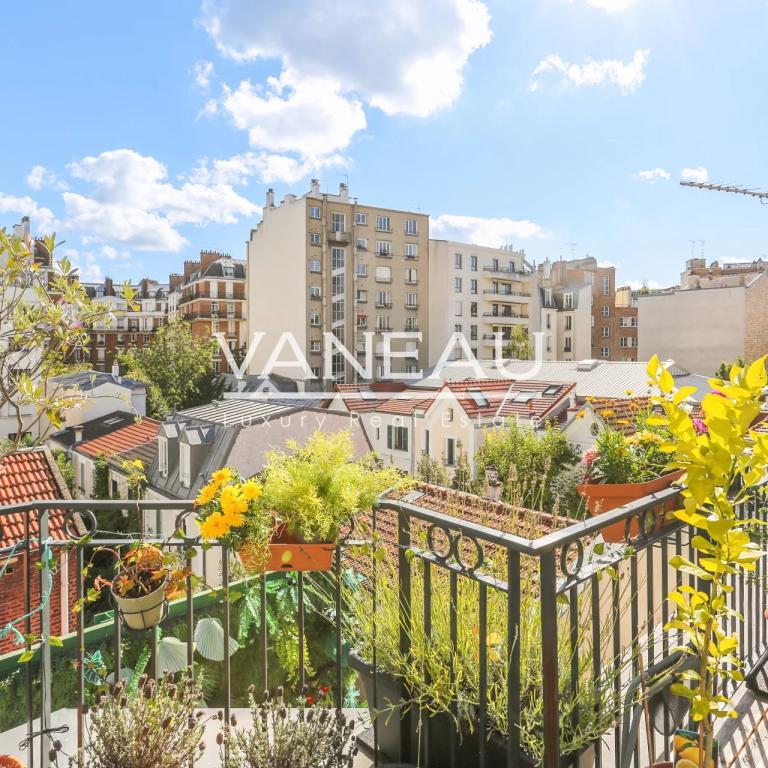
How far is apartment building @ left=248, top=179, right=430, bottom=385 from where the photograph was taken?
1347 inches

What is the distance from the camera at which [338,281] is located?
35281mm

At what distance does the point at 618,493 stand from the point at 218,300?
43.8 meters

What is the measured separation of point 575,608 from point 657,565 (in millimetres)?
3494

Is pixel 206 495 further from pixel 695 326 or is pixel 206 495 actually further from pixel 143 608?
pixel 695 326

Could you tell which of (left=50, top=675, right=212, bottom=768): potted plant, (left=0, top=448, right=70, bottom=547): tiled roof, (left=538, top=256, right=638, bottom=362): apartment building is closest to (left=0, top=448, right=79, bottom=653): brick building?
(left=0, top=448, right=70, bottom=547): tiled roof

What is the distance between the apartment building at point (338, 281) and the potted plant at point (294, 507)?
31.8 meters

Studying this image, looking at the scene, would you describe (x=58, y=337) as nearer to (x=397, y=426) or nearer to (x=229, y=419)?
(x=229, y=419)

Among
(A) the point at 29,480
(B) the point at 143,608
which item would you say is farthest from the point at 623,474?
(A) the point at 29,480

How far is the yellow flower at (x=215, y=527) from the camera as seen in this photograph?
5.94ft

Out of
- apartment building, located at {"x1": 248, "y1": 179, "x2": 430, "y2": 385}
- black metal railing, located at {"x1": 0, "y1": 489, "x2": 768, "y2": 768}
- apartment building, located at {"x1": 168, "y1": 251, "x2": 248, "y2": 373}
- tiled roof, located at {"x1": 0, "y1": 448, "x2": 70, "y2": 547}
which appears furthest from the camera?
apartment building, located at {"x1": 168, "y1": 251, "x2": 248, "y2": 373}

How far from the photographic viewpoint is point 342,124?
27484mm

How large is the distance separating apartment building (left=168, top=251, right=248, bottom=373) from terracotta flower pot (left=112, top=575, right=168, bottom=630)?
136 ft

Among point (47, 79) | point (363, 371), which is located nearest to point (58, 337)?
point (47, 79)

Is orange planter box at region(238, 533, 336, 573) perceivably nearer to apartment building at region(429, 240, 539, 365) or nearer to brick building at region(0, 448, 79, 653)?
A: brick building at region(0, 448, 79, 653)
